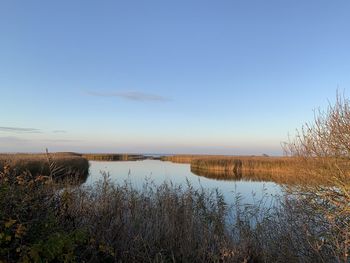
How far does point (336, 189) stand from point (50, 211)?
6.29 meters

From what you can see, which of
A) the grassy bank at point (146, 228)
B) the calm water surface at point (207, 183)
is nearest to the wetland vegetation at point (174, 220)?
the grassy bank at point (146, 228)

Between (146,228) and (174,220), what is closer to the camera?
(146,228)

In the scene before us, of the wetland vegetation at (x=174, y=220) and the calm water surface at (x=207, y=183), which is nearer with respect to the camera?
the wetland vegetation at (x=174, y=220)

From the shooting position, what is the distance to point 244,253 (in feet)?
16.6

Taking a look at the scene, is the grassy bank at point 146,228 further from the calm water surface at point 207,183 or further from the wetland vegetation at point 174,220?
the calm water surface at point 207,183

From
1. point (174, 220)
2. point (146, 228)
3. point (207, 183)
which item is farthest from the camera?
point (207, 183)

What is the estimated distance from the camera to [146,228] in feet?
18.3

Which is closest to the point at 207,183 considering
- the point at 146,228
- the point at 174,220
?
the point at 174,220

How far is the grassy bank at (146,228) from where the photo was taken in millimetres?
3018

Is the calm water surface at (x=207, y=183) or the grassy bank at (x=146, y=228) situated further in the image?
the calm water surface at (x=207, y=183)

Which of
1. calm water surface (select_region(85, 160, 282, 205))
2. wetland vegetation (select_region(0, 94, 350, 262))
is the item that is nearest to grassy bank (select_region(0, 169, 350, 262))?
wetland vegetation (select_region(0, 94, 350, 262))

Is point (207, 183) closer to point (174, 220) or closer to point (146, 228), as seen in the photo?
point (174, 220)

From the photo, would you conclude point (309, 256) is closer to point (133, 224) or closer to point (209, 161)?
point (133, 224)

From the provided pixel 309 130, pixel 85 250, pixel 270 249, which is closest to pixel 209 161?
pixel 309 130
